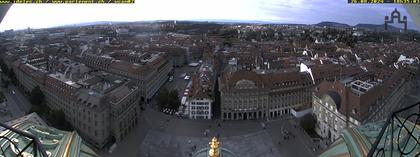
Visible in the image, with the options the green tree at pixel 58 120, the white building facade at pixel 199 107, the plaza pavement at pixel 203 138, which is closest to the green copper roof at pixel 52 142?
the plaza pavement at pixel 203 138

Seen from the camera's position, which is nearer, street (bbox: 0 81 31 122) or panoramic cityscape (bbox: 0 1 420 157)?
panoramic cityscape (bbox: 0 1 420 157)

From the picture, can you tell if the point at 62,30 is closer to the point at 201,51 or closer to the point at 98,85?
the point at 201,51

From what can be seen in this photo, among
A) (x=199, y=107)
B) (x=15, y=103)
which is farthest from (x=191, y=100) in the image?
(x=15, y=103)

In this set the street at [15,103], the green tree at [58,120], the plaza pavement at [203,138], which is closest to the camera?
the green tree at [58,120]

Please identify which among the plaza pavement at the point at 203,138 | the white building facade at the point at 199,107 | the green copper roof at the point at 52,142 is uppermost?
the green copper roof at the point at 52,142

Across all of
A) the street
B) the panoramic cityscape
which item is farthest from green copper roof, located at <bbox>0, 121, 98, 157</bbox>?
the street

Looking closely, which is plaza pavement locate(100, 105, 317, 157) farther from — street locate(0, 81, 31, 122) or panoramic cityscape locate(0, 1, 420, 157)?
street locate(0, 81, 31, 122)

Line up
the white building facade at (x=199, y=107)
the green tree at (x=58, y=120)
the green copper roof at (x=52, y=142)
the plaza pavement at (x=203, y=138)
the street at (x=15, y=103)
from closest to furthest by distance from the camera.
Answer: the green copper roof at (x=52, y=142) < the green tree at (x=58, y=120) < the plaza pavement at (x=203, y=138) < the street at (x=15, y=103) < the white building facade at (x=199, y=107)

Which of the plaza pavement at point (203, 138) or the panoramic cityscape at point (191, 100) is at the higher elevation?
the panoramic cityscape at point (191, 100)

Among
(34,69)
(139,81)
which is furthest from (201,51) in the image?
(34,69)

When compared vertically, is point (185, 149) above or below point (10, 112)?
below

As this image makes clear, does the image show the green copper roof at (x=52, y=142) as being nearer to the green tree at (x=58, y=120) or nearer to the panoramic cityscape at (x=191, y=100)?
the panoramic cityscape at (x=191, y=100)
